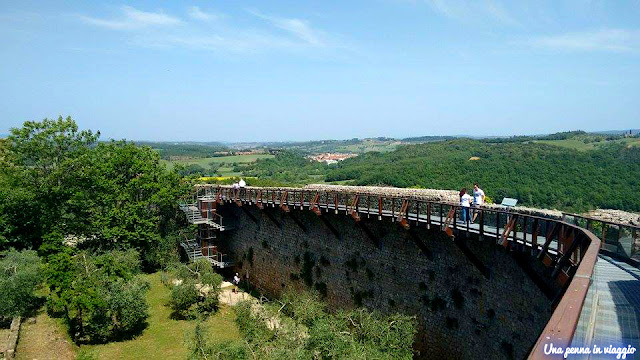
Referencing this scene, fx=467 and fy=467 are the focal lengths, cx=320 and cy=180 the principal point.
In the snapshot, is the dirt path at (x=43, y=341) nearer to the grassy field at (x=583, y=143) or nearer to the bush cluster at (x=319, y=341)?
the bush cluster at (x=319, y=341)

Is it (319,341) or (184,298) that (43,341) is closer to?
(184,298)

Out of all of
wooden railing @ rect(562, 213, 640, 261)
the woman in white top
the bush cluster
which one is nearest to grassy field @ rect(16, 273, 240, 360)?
the bush cluster

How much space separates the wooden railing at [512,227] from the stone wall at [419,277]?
0.71 metres

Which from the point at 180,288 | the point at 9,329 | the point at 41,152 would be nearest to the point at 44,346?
the point at 9,329

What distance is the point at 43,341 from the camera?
18250 millimetres

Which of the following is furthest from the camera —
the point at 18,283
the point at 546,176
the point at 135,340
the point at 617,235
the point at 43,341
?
the point at 546,176

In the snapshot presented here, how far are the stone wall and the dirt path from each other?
961 cm

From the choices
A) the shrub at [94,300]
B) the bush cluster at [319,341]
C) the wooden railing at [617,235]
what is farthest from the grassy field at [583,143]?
the shrub at [94,300]

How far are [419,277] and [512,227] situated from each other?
5.20 metres

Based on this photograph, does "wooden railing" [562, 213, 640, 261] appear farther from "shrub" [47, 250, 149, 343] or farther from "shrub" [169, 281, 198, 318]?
"shrub" [169, 281, 198, 318]

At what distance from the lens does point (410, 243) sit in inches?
634

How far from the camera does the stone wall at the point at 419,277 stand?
40.8 ft

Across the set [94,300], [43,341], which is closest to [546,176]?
[94,300]

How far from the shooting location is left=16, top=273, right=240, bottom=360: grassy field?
1742 cm
